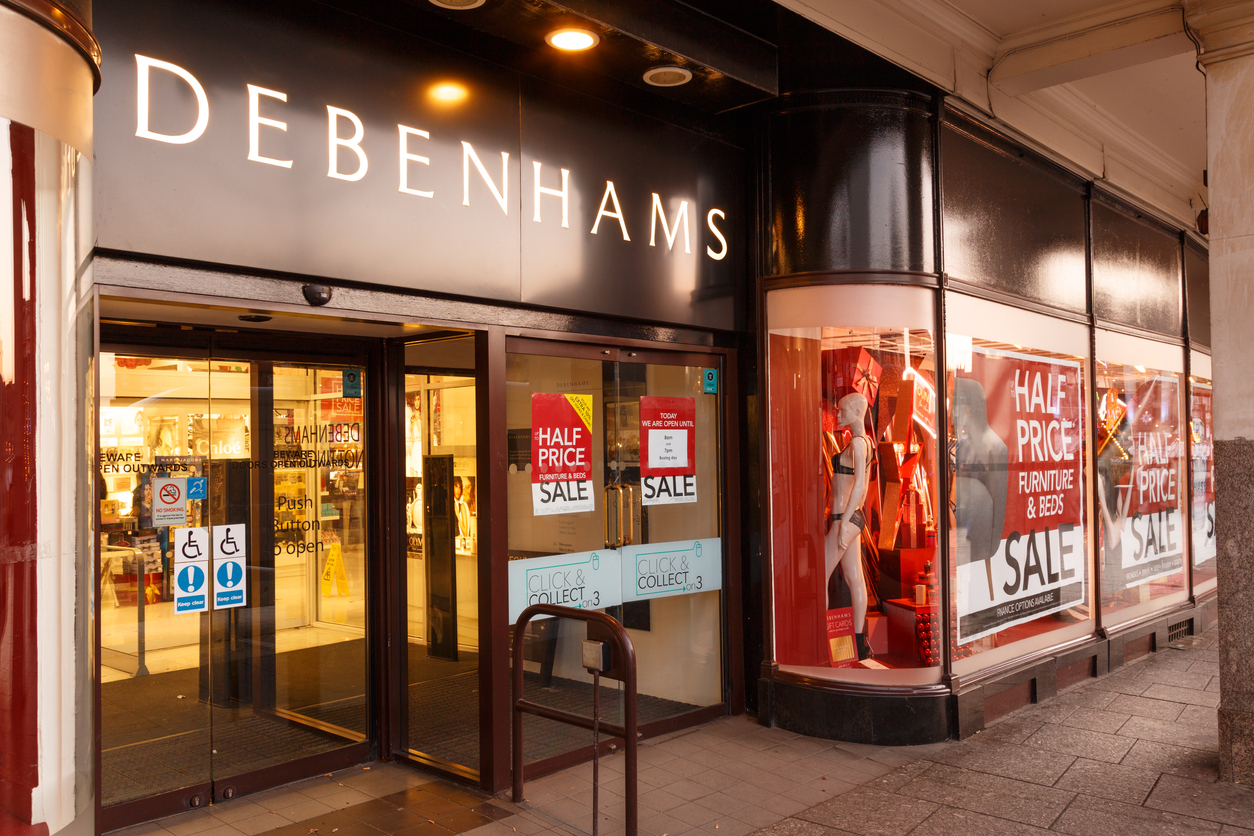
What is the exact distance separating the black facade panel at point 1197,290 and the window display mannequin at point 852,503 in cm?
577

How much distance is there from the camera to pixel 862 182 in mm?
5770

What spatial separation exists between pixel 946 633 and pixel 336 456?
12.6 feet

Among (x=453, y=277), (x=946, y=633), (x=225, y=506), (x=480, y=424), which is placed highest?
(x=453, y=277)

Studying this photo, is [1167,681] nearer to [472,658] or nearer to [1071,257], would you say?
[1071,257]

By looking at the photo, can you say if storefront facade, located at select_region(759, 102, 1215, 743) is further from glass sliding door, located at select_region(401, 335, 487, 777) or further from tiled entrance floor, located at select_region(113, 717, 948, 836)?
glass sliding door, located at select_region(401, 335, 487, 777)

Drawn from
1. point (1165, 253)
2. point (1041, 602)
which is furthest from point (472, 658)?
point (1165, 253)

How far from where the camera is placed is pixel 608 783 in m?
4.86

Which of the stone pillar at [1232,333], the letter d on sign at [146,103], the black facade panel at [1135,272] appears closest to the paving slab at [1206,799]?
the stone pillar at [1232,333]

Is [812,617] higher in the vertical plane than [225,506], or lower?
lower

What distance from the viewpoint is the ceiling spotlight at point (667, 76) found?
4.95 m

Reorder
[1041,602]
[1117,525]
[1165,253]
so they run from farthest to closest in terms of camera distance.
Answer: [1165,253] → [1117,525] → [1041,602]

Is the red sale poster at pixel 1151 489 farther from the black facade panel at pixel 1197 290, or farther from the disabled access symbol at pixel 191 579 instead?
the disabled access symbol at pixel 191 579

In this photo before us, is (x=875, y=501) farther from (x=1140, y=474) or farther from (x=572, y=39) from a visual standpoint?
(x=1140, y=474)

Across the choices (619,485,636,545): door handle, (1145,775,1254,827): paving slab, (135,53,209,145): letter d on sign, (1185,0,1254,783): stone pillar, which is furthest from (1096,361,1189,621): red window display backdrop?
(135,53,209,145): letter d on sign
